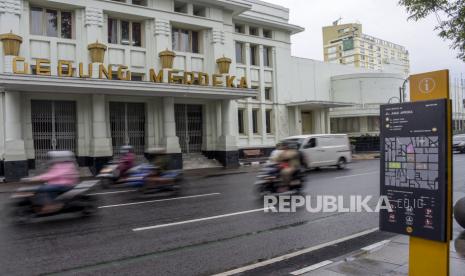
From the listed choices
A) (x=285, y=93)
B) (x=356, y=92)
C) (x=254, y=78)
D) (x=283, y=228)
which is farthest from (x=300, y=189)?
(x=356, y=92)

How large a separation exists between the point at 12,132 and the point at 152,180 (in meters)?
10.4

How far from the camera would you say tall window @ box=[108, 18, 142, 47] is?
2383cm

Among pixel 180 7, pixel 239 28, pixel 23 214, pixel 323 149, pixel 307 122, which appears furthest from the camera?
pixel 307 122

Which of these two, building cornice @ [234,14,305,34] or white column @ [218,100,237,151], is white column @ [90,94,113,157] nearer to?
white column @ [218,100,237,151]

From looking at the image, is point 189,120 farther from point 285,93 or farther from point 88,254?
point 88,254

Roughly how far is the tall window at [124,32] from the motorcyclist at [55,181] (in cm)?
1609

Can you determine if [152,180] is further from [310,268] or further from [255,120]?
[255,120]

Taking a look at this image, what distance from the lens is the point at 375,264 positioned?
5004mm

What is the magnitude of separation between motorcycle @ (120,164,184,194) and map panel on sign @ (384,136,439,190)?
8.74 m

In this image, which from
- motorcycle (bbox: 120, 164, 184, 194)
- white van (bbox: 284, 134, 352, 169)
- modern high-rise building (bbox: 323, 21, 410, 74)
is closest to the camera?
motorcycle (bbox: 120, 164, 184, 194)

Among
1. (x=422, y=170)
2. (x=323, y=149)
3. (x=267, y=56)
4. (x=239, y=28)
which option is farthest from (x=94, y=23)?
(x=422, y=170)

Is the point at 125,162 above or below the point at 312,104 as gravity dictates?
below

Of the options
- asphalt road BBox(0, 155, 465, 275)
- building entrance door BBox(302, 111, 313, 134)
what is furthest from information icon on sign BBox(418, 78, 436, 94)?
building entrance door BBox(302, 111, 313, 134)

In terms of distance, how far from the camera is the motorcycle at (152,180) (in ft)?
40.1
